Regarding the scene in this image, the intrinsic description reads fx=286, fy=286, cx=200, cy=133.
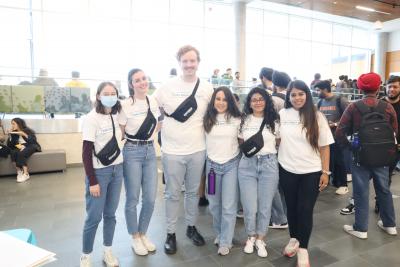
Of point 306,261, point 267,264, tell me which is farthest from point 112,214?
point 306,261

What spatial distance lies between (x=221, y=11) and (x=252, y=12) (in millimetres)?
1476

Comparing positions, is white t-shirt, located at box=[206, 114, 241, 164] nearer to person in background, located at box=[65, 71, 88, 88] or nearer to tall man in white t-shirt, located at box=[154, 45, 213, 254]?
tall man in white t-shirt, located at box=[154, 45, 213, 254]

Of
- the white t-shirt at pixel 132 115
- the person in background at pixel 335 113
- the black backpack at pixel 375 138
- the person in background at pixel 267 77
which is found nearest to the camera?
the white t-shirt at pixel 132 115

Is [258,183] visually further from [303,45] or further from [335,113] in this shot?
[303,45]

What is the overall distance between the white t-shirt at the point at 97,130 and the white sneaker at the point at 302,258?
5.10ft

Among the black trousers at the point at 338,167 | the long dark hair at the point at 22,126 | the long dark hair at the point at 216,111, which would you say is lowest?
the black trousers at the point at 338,167

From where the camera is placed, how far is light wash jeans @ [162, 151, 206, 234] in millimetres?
2314

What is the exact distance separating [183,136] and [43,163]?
4017 mm

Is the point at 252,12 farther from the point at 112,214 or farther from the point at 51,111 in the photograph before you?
the point at 112,214

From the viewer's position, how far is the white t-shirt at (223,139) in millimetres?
2277

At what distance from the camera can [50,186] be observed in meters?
4.49

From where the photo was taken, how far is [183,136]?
7.50ft

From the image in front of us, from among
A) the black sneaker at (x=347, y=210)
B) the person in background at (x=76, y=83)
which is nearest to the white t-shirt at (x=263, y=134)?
the black sneaker at (x=347, y=210)

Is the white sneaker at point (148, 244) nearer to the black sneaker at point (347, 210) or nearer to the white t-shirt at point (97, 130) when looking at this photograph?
the white t-shirt at point (97, 130)
